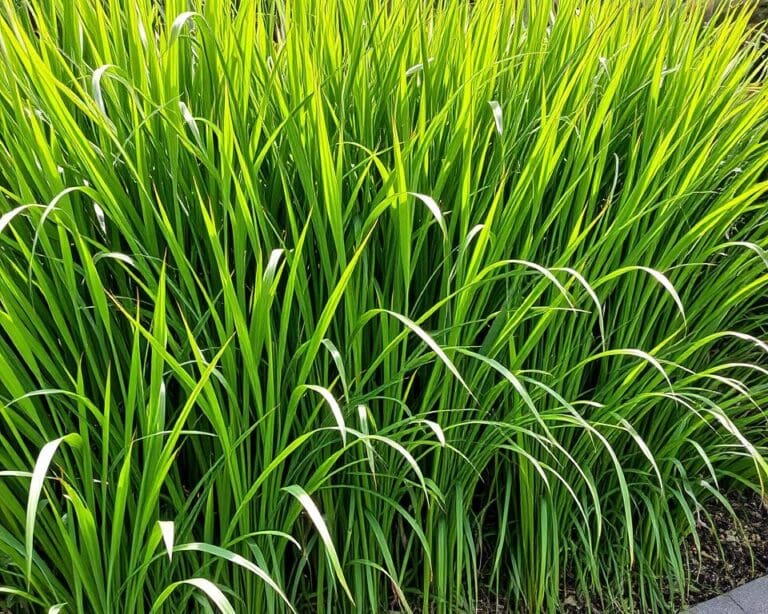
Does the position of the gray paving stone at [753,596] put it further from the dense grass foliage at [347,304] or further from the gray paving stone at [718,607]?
the dense grass foliage at [347,304]

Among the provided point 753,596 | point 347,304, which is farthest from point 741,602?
point 347,304

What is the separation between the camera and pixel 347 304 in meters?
1.06

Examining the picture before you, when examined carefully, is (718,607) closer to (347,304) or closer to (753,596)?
(753,596)

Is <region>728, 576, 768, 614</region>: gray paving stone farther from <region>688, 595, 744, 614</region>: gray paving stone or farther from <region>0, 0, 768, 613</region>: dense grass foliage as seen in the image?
<region>0, 0, 768, 613</region>: dense grass foliage

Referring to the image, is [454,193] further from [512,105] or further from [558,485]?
[558,485]

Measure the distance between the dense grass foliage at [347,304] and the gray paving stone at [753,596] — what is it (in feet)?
0.44

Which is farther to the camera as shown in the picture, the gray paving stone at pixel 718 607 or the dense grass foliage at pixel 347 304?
the gray paving stone at pixel 718 607

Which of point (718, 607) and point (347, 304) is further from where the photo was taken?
point (718, 607)

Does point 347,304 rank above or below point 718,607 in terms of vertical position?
above

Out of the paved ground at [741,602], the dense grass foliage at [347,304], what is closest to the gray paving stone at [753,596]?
the paved ground at [741,602]

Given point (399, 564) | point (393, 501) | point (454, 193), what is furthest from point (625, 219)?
point (399, 564)

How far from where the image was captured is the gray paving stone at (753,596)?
1.42 metres

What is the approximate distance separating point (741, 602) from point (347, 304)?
113cm

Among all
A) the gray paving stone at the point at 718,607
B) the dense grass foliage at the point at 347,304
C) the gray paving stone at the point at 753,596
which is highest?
the dense grass foliage at the point at 347,304
